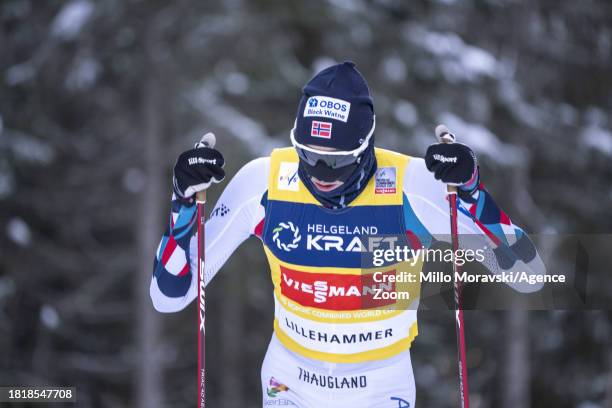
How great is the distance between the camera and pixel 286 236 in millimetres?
4164

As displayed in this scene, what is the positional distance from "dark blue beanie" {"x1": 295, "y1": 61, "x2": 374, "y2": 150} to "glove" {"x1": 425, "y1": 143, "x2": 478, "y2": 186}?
1.15 feet

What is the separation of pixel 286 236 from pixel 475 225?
934 mm

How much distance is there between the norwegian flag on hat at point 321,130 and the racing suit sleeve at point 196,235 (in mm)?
476

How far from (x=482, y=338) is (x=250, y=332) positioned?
20.6ft

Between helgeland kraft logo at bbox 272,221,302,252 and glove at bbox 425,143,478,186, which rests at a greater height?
glove at bbox 425,143,478,186

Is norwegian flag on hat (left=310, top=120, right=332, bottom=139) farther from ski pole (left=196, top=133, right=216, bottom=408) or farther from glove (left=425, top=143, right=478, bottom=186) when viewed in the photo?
ski pole (left=196, top=133, right=216, bottom=408)

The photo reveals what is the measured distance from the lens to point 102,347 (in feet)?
60.6

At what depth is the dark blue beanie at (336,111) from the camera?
3.92 meters

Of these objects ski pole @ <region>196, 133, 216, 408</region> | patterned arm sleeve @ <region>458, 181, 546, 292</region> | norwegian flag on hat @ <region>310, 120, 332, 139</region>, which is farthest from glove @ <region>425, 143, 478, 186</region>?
ski pole @ <region>196, 133, 216, 408</region>

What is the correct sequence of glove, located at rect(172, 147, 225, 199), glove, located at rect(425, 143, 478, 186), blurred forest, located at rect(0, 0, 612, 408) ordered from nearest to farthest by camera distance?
glove, located at rect(425, 143, 478, 186)
glove, located at rect(172, 147, 225, 199)
blurred forest, located at rect(0, 0, 612, 408)

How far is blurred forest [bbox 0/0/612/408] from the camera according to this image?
1414cm

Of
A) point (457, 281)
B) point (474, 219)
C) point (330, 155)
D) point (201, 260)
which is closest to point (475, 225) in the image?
point (474, 219)

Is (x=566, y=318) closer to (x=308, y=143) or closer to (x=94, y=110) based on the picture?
(x=94, y=110)

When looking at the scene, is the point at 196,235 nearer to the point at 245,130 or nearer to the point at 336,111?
the point at 336,111
